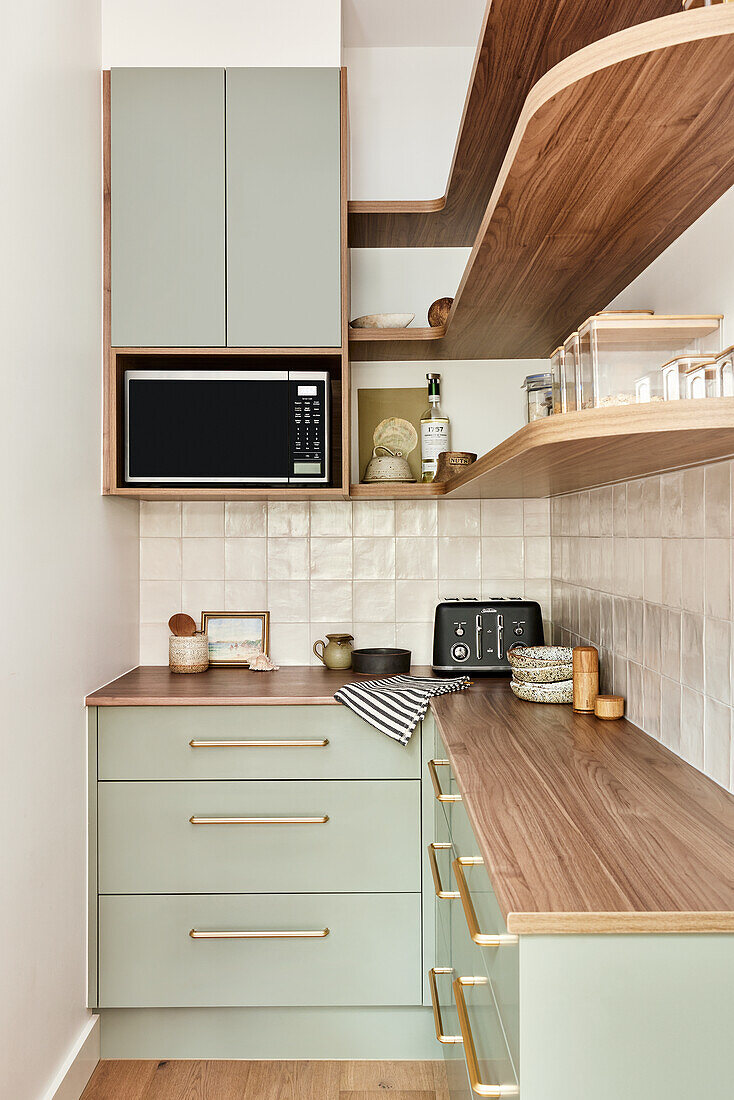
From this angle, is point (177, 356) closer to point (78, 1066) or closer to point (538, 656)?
point (538, 656)

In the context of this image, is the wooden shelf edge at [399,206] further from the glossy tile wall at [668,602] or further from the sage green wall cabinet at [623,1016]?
the sage green wall cabinet at [623,1016]

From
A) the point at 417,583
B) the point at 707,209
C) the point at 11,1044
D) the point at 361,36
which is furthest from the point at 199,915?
the point at 361,36

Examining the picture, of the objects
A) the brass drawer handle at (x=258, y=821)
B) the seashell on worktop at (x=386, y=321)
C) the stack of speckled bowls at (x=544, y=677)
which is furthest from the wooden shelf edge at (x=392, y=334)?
the brass drawer handle at (x=258, y=821)

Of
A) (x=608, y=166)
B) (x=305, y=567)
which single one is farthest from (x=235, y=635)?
(x=608, y=166)

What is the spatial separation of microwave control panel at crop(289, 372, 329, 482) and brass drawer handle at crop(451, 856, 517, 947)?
123 centimetres

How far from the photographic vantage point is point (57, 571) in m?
1.96

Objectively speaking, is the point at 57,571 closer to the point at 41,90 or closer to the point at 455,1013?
the point at 41,90

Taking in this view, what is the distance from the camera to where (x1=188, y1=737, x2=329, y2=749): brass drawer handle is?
220 centimetres

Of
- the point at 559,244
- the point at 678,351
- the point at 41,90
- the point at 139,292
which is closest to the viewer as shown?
the point at 678,351

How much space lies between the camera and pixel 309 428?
2.39 m

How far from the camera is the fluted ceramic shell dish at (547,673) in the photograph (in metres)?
2.17

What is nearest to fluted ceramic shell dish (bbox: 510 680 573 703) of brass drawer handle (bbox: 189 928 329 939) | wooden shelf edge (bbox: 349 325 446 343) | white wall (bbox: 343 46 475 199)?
brass drawer handle (bbox: 189 928 329 939)

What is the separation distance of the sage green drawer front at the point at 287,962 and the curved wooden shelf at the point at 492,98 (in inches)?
73.7

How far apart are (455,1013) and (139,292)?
194cm
